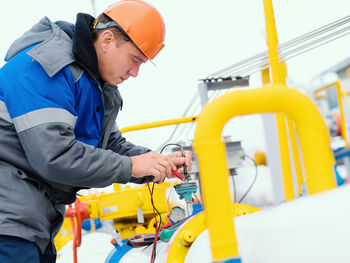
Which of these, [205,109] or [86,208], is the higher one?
[205,109]

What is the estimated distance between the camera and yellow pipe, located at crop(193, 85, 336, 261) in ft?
1.82

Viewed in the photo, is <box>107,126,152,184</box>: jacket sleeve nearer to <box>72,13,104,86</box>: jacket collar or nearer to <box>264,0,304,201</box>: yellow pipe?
<box>72,13,104,86</box>: jacket collar

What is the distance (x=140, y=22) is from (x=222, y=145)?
0.78 m

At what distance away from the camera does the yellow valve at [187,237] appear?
3.07ft

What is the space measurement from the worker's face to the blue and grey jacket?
58 millimetres

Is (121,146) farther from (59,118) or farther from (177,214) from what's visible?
(59,118)

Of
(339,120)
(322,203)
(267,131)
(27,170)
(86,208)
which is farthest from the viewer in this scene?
(86,208)

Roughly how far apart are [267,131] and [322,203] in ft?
3.40

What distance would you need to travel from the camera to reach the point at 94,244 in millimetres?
2908

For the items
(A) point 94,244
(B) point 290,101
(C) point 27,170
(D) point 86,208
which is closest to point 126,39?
(C) point 27,170

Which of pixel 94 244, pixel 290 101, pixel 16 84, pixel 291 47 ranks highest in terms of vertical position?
pixel 291 47

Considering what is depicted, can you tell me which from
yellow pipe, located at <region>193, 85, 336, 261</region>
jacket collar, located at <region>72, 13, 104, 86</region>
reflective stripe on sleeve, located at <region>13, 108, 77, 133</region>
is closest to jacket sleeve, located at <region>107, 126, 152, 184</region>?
jacket collar, located at <region>72, 13, 104, 86</region>

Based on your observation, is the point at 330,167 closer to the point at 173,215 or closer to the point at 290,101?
the point at 290,101

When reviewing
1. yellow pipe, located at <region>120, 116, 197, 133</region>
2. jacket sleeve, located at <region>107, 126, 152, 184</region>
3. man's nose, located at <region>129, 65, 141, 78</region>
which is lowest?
jacket sleeve, located at <region>107, 126, 152, 184</region>
